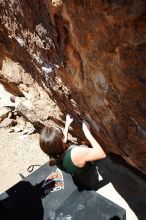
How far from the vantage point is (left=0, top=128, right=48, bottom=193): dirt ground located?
5465 mm

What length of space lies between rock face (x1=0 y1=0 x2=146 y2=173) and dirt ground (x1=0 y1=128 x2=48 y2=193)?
169 cm

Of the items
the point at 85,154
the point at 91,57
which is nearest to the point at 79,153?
the point at 85,154

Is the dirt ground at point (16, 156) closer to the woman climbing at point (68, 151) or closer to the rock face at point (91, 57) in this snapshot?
the rock face at point (91, 57)

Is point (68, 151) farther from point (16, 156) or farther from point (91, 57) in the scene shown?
point (16, 156)

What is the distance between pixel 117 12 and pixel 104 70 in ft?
2.07

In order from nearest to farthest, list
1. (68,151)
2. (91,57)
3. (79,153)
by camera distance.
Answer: (91,57)
(79,153)
(68,151)

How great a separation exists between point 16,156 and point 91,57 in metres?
3.85

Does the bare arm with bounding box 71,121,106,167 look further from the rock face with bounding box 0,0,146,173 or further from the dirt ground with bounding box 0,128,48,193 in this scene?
the dirt ground with bounding box 0,128,48,193

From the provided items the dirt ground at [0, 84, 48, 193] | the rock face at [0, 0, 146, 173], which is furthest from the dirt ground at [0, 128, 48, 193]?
the rock face at [0, 0, 146, 173]

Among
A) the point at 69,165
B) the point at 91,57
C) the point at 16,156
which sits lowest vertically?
the point at 69,165

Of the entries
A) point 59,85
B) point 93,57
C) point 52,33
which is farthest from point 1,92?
point 93,57

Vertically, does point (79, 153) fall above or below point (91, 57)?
below

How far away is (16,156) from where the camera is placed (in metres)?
5.89

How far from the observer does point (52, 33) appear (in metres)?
2.79
